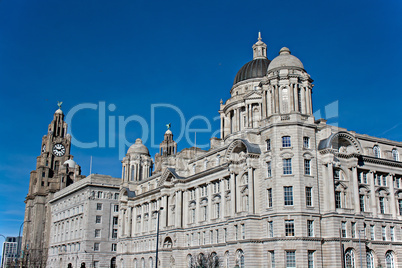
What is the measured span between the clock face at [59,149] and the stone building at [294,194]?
9722 centimetres

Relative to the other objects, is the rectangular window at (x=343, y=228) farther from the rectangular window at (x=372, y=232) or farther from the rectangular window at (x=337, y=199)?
the rectangular window at (x=372, y=232)

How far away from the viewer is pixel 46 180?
15788cm

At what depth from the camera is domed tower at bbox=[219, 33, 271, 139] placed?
3435 inches

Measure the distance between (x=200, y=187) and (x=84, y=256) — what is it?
44.6m

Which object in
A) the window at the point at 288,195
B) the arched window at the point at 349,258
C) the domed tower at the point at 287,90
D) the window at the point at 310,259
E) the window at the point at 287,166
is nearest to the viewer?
the window at the point at 310,259

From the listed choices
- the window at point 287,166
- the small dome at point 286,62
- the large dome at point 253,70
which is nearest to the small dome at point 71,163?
the large dome at point 253,70

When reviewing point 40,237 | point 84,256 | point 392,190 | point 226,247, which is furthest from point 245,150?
point 40,237

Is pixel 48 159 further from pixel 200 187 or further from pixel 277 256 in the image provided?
pixel 277 256

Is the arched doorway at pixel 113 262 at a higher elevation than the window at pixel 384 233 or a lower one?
lower

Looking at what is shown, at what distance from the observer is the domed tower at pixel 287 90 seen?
65375 millimetres

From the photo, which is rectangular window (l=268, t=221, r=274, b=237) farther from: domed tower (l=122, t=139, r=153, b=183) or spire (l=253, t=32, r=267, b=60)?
domed tower (l=122, t=139, r=153, b=183)

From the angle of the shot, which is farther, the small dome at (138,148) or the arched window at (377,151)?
the small dome at (138,148)

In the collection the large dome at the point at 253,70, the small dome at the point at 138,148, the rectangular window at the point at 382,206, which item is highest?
the large dome at the point at 253,70

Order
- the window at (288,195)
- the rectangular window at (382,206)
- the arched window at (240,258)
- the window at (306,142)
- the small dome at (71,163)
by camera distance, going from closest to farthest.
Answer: the window at (288,195), the window at (306,142), the arched window at (240,258), the rectangular window at (382,206), the small dome at (71,163)
